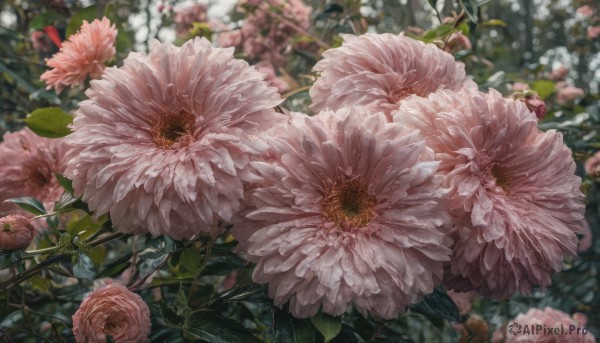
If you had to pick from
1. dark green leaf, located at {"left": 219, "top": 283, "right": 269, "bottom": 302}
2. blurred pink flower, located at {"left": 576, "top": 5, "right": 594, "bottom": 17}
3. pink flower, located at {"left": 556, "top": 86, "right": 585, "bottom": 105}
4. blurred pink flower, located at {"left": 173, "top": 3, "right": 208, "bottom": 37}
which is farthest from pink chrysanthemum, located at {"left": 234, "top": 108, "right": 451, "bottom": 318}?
blurred pink flower, located at {"left": 576, "top": 5, "right": 594, "bottom": 17}

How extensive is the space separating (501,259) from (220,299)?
0.37m

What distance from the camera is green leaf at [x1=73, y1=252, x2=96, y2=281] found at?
2.31 feet

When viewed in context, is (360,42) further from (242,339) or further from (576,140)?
(576,140)

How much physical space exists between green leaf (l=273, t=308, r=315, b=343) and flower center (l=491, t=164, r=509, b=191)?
31 cm

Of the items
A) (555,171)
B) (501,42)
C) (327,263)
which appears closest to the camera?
(327,263)

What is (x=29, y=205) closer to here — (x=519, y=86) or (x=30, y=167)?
(x=30, y=167)

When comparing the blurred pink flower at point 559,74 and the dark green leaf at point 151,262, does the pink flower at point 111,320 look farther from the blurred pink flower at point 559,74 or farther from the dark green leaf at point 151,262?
the blurred pink flower at point 559,74

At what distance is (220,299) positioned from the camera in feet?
2.50

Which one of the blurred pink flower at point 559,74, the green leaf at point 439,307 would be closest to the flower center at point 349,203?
the green leaf at point 439,307

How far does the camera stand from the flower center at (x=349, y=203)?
668 millimetres

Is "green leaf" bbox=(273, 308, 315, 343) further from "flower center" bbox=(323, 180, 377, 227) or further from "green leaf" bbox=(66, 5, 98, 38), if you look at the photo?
"green leaf" bbox=(66, 5, 98, 38)

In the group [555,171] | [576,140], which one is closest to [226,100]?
[555,171]

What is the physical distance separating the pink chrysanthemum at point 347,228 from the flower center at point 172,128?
114 millimetres

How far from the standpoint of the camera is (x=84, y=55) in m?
0.88
